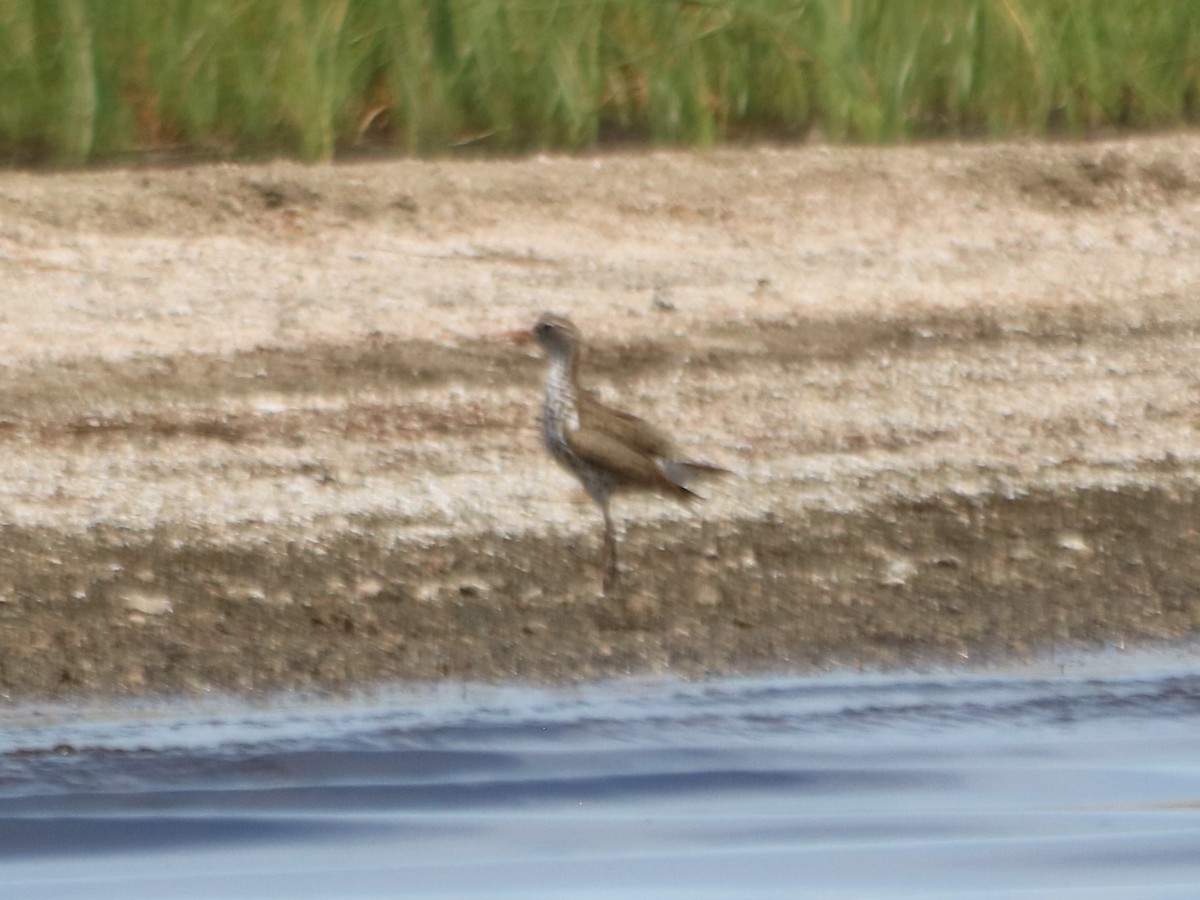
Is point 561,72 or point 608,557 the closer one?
point 608,557

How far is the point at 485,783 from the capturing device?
606 cm

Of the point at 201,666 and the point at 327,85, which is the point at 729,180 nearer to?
the point at 327,85

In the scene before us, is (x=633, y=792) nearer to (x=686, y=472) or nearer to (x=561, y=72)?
(x=686, y=472)

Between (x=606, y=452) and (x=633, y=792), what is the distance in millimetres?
2126

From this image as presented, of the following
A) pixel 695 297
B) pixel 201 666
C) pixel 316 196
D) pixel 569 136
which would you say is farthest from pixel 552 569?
pixel 569 136

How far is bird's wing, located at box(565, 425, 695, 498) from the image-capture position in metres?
8.02

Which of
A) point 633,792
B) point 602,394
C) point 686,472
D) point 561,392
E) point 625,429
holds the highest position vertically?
point 602,394

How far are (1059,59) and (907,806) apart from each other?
8.00 m

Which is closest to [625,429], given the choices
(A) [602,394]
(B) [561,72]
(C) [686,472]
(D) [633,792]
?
(C) [686,472]

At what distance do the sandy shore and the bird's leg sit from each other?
0.05 metres

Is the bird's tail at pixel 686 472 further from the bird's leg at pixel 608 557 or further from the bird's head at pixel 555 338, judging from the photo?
the bird's head at pixel 555 338

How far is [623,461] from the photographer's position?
8016 mm

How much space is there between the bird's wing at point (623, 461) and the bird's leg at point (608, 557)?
16cm

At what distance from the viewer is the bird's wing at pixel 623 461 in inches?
316
